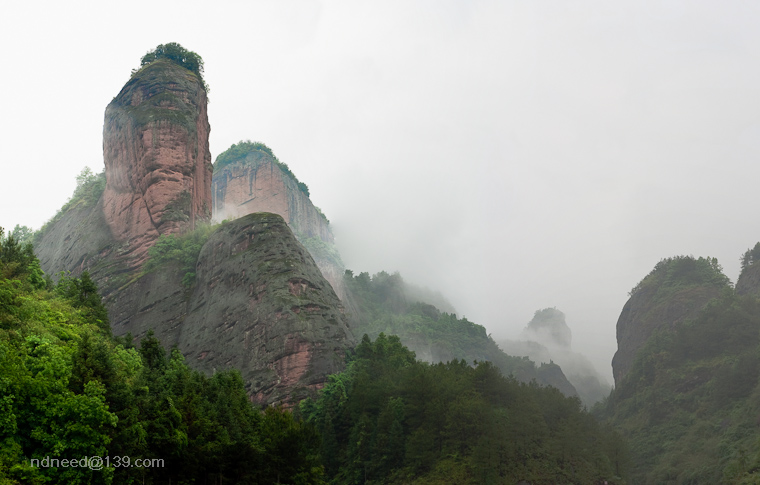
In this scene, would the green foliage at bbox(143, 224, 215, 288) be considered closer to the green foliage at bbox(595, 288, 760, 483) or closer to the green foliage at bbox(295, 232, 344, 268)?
the green foliage at bbox(295, 232, 344, 268)

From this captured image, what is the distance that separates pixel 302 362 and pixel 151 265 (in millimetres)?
31134

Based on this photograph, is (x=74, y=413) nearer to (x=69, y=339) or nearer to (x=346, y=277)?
(x=69, y=339)

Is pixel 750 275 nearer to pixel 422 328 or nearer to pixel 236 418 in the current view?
pixel 422 328

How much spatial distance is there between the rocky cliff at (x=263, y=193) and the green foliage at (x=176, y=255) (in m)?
59.6

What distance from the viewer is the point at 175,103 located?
99.2 m

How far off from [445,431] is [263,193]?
341ft

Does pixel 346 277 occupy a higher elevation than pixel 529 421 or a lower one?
higher

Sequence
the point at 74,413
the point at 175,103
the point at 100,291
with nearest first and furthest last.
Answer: the point at 74,413, the point at 100,291, the point at 175,103

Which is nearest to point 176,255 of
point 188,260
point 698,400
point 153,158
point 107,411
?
point 188,260

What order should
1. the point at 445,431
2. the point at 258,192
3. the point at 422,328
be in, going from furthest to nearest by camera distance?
the point at 258,192 → the point at 422,328 → the point at 445,431

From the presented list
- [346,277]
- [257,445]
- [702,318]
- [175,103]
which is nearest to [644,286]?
[702,318]

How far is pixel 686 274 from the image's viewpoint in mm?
150875

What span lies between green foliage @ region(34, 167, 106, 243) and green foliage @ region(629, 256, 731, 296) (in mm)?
130418

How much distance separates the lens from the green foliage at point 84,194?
10900 centimetres
